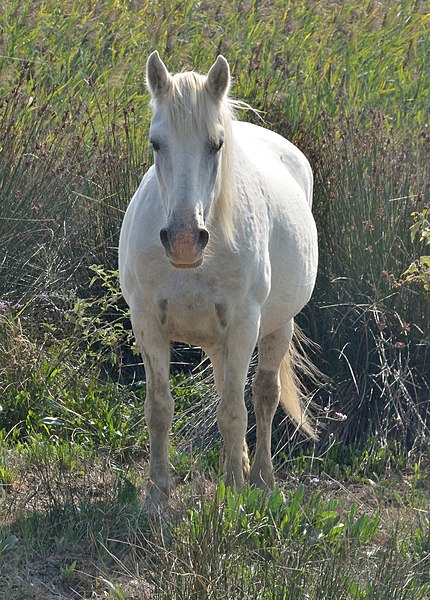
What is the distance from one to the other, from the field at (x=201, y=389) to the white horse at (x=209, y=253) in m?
0.36

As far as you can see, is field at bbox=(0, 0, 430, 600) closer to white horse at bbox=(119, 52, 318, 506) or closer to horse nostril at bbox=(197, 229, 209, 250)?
white horse at bbox=(119, 52, 318, 506)

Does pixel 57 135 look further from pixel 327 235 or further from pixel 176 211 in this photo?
pixel 176 211

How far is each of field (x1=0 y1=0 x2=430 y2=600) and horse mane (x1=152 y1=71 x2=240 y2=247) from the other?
0.75 meters

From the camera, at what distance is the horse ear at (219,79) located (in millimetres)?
4180

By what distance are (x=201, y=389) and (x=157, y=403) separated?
1.42m

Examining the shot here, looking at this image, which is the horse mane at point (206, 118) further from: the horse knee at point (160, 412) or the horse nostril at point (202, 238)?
the horse knee at point (160, 412)

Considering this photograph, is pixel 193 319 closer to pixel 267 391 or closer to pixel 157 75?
pixel 157 75

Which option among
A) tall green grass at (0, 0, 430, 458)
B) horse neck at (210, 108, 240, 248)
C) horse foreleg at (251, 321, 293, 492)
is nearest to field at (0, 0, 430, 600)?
tall green grass at (0, 0, 430, 458)

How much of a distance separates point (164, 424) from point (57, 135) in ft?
9.99

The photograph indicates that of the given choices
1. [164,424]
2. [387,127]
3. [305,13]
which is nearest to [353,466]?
[164,424]

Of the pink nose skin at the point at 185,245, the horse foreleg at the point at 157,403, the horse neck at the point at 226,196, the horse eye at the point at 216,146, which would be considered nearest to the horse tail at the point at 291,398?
the horse foreleg at the point at 157,403

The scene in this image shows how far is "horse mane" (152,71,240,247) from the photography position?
4.06 meters

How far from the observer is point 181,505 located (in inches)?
148

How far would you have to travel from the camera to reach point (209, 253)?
4.34m
